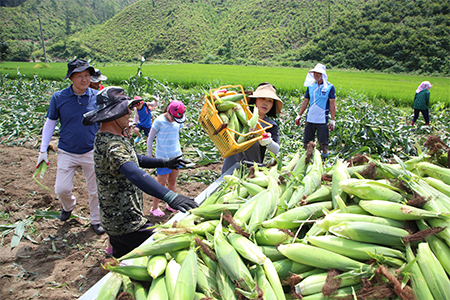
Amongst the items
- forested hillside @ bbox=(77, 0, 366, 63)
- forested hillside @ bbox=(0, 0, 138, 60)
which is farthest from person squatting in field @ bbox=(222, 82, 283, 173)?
forested hillside @ bbox=(0, 0, 138, 60)

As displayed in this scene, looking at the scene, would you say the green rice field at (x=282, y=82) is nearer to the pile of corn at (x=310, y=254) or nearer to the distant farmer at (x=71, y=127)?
the distant farmer at (x=71, y=127)

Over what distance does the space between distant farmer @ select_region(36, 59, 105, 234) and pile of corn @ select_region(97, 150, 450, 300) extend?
8.44 ft

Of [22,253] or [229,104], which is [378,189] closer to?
[229,104]

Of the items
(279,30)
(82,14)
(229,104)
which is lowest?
(229,104)

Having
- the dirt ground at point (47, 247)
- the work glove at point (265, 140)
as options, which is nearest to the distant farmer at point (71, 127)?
the dirt ground at point (47, 247)

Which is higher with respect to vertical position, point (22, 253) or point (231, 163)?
point (231, 163)

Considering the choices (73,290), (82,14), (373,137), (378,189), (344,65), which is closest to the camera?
(378,189)

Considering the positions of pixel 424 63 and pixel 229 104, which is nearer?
pixel 229 104

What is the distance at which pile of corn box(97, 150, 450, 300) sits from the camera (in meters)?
1.08

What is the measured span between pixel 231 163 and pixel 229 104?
0.89 m

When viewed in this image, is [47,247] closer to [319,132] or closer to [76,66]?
[76,66]

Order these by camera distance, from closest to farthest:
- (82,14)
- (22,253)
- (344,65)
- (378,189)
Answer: (378,189) < (22,253) < (344,65) < (82,14)

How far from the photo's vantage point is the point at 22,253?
10.3 ft

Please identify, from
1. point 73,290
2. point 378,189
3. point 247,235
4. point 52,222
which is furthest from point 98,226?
point 378,189
